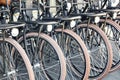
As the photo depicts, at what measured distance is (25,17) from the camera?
142 inches

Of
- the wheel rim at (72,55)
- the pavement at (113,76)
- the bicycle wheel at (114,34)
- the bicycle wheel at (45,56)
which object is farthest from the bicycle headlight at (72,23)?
the pavement at (113,76)

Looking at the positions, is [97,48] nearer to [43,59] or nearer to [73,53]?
[73,53]

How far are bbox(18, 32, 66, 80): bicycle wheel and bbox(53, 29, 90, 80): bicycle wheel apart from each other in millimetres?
222

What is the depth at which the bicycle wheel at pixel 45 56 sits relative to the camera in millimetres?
3172

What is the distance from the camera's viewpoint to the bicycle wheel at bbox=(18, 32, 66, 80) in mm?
3172

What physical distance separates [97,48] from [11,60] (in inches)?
55.6

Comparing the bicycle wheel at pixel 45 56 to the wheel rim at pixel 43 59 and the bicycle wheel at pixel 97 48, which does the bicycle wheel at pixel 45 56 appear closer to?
the wheel rim at pixel 43 59

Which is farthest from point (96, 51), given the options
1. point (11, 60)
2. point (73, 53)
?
point (11, 60)

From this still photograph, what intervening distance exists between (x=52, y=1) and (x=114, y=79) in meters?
1.61

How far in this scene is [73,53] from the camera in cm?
394

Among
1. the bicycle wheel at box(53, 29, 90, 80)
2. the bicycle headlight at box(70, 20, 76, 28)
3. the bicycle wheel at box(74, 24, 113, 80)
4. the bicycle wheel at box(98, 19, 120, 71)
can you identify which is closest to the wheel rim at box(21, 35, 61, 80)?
the bicycle wheel at box(53, 29, 90, 80)

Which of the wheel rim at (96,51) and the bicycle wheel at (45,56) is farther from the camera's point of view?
the wheel rim at (96,51)

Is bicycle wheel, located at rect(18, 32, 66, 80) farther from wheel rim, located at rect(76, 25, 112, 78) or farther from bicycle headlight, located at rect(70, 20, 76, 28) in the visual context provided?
wheel rim, located at rect(76, 25, 112, 78)

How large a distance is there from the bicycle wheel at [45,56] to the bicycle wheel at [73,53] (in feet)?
0.73
